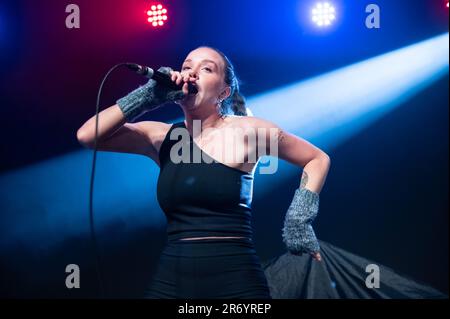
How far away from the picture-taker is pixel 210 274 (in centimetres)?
143

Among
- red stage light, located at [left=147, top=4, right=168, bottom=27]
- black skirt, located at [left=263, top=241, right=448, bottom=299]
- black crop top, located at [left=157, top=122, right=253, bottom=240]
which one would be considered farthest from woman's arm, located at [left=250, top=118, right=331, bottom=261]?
red stage light, located at [left=147, top=4, right=168, bottom=27]

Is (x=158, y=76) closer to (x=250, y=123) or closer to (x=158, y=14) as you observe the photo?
(x=250, y=123)

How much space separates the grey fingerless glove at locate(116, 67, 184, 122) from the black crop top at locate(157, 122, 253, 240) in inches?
8.5

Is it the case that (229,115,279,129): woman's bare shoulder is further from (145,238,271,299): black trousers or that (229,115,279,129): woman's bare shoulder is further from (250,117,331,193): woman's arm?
(145,238,271,299): black trousers

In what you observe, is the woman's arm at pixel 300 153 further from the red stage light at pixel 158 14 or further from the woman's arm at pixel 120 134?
the red stage light at pixel 158 14

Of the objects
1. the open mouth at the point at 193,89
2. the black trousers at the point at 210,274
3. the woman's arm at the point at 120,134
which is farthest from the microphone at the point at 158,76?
the black trousers at the point at 210,274

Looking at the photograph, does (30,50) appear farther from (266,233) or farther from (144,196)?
(266,233)

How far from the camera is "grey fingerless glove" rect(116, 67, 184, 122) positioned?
1.56 metres

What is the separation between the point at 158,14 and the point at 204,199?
1433 mm

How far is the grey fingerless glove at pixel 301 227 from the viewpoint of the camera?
1554mm

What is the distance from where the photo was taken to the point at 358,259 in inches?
96.7

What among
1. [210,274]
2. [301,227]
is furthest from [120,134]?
[301,227]

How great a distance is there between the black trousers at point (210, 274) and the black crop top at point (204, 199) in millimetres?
39
